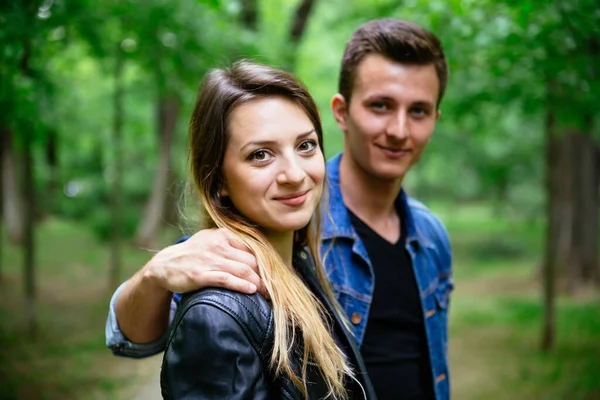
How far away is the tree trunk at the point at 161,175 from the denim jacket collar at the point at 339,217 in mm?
11004

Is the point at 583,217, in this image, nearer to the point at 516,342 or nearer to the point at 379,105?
the point at 516,342

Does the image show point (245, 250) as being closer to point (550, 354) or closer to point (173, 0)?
point (173, 0)

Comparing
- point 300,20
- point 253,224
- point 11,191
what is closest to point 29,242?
point 300,20

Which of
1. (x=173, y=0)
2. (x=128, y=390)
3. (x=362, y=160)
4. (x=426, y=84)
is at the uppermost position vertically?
(x=173, y=0)

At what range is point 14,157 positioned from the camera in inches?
Answer: 609

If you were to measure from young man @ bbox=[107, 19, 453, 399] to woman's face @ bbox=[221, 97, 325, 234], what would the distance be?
0.65 metres

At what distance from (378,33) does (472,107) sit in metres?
4.24

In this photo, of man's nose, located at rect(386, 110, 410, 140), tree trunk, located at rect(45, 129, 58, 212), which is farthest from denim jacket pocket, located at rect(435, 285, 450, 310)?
tree trunk, located at rect(45, 129, 58, 212)

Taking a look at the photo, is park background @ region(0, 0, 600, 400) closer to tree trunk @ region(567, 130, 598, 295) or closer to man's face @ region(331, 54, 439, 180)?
tree trunk @ region(567, 130, 598, 295)

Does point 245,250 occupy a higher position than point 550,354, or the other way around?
point 245,250

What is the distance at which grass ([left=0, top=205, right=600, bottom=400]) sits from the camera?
6352 mm

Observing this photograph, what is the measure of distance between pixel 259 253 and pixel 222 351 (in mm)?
321


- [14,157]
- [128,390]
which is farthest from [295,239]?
[14,157]

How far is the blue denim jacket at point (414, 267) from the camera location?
224cm
